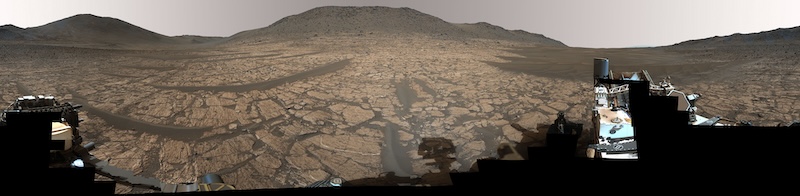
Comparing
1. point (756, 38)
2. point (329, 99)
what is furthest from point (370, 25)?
point (329, 99)

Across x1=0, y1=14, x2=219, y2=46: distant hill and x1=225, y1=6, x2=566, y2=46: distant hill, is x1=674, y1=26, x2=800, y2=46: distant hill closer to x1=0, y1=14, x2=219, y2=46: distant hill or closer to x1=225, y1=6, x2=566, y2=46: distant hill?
x1=225, y1=6, x2=566, y2=46: distant hill

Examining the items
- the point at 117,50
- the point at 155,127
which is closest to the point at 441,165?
the point at 155,127

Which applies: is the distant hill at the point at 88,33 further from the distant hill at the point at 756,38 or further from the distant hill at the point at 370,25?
the distant hill at the point at 756,38

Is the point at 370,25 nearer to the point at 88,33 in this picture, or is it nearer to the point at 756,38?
the point at 88,33

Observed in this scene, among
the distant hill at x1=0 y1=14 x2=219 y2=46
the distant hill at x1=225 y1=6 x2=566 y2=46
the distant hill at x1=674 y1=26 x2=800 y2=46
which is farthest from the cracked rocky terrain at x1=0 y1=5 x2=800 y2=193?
the distant hill at x1=225 y1=6 x2=566 y2=46

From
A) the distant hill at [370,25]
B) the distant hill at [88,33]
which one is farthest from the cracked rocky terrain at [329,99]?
the distant hill at [370,25]

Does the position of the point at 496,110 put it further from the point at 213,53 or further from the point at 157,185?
the point at 213,53
